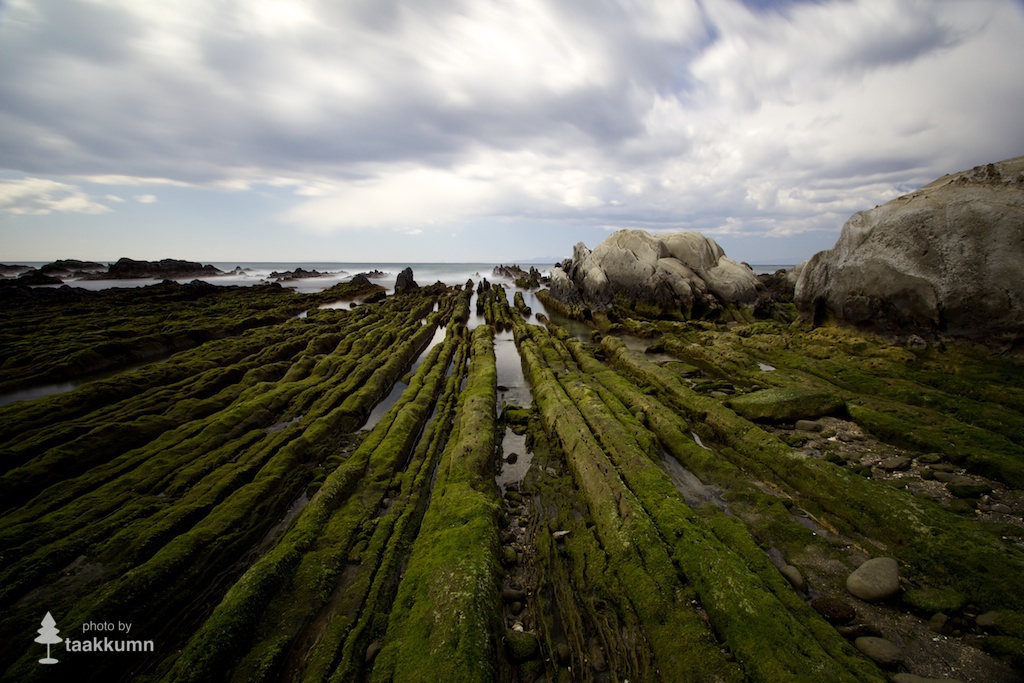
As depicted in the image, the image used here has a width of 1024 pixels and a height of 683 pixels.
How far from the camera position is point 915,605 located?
23.5ft

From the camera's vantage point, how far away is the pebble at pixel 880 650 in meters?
6.11

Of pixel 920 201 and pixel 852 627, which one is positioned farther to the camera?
pixel 920 201

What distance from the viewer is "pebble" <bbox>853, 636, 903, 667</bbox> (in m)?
6.11

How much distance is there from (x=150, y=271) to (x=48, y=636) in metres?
136

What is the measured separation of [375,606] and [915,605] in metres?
10.9

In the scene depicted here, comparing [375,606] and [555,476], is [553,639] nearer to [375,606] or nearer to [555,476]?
[375,606]

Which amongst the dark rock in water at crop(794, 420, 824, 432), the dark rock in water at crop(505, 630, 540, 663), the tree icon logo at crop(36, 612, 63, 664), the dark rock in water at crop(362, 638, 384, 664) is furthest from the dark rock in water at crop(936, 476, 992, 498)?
the tree icon logo at crop(36, 612, 63, 664)

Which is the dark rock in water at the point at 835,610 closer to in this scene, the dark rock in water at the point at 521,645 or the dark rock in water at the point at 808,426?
the dark rock in water at the point at 521,645

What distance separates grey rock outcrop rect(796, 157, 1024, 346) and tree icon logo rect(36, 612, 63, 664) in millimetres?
32440

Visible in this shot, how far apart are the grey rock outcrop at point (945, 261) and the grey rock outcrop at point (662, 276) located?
16.4 metres

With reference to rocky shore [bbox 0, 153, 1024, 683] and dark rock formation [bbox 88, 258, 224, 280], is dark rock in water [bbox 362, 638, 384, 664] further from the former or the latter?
dark rock formation [bbox 88, 258, 224, 280]

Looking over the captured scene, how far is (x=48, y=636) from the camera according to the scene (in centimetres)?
668

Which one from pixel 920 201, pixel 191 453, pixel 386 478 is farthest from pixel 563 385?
pixel 920 201

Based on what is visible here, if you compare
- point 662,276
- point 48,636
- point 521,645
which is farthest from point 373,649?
point 662,276
